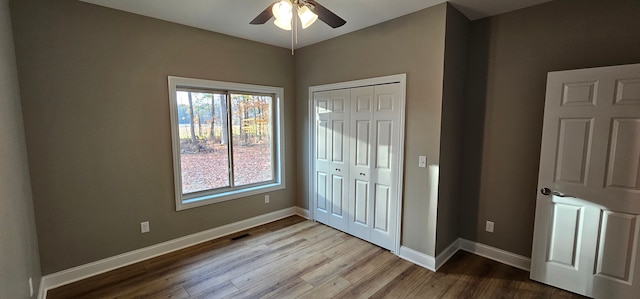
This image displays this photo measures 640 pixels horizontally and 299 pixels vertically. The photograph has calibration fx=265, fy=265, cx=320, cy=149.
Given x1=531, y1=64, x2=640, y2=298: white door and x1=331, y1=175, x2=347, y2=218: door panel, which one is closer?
x1=531, y1=64, x2=640, y2=298: white door

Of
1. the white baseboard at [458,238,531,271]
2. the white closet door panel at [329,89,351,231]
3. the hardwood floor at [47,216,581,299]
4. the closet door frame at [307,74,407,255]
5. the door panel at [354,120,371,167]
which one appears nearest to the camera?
the hardwood floor at [47,216,581,299]

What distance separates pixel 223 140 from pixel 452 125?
9.34ft

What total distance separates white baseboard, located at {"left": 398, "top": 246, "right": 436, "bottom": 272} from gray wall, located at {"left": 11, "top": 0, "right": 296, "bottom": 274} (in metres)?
2.49

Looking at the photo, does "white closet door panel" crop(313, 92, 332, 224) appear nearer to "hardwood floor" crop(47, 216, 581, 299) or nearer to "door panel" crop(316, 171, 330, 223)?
"door panel" crop(316, 171, 330, 223)

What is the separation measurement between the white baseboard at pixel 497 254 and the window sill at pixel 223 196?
2.62 metres

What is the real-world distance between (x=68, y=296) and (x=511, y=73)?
472cm

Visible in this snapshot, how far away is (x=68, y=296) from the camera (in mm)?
2336

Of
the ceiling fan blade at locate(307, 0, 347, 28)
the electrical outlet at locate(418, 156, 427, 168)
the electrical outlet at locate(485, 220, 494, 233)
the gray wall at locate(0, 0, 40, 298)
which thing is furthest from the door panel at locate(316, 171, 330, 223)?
the gray wall at locate(0, 0, 40, 298)

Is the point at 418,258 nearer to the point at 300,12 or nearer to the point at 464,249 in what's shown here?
the point at 464,249

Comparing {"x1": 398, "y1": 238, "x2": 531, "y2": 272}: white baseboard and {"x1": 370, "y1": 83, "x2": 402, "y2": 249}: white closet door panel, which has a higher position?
{"x1": 370, "y1": 83, "x2": 402, "y2": 249}: white closet door panel

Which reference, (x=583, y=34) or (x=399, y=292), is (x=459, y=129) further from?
(x=399, y=292)

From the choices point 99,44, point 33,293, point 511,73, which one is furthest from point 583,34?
point 33,293

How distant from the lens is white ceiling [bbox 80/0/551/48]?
2.52m

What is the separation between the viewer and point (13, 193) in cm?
170
